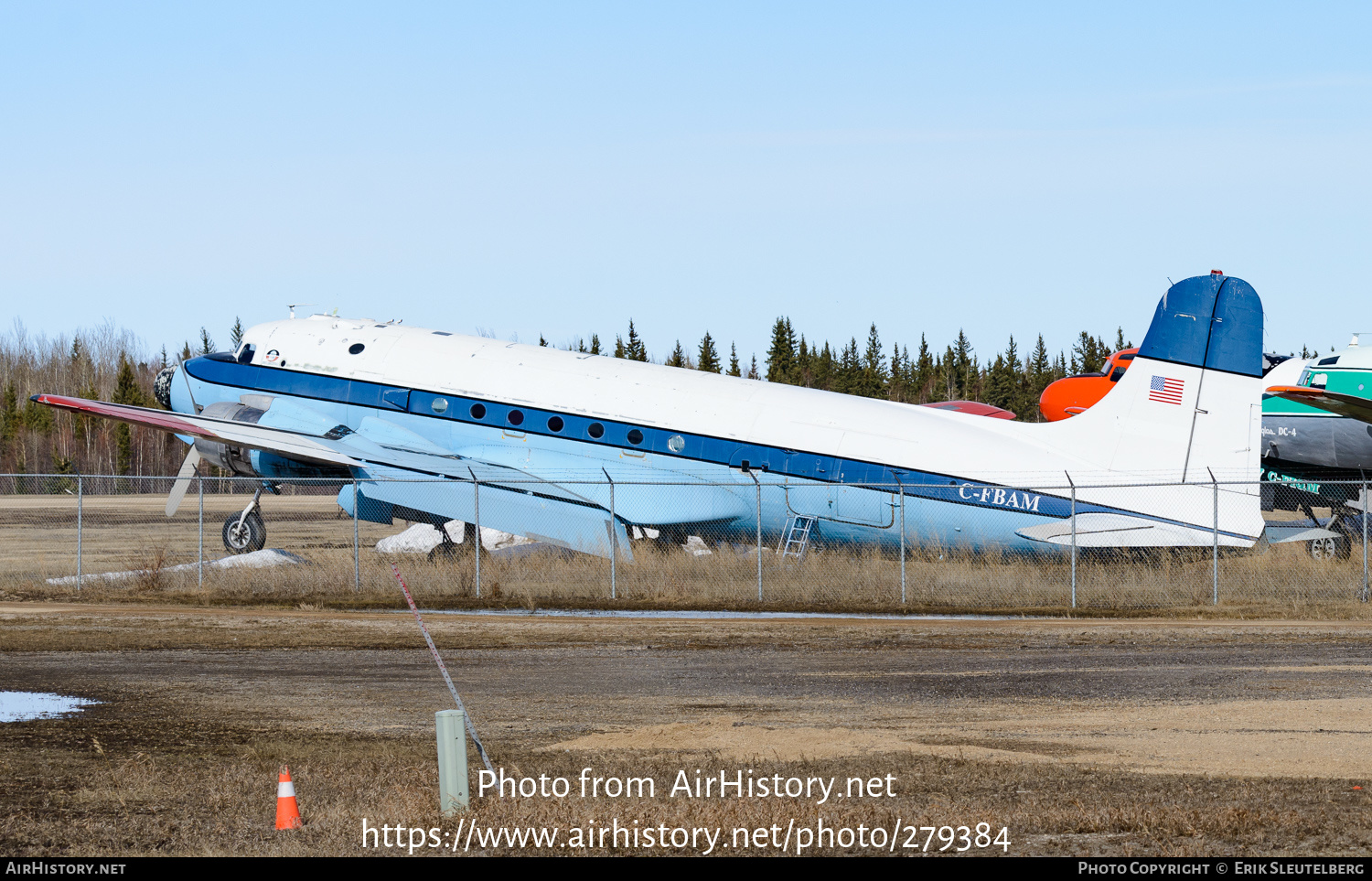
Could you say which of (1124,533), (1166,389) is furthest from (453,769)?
(1166,389)

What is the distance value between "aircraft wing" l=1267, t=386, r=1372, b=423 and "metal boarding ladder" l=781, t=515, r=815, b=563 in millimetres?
9077

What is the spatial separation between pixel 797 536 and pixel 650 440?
3375 millimetres

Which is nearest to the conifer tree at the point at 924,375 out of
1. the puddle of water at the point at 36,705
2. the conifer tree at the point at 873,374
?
the conifer tree at the point at 873,374

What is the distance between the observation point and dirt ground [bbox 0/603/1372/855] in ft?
29.2

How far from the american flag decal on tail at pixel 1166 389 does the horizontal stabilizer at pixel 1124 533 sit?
7.72 ft

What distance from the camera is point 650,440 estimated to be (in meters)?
25.6

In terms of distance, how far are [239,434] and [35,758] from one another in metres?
16.3

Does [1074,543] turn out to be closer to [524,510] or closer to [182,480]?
[524,510]

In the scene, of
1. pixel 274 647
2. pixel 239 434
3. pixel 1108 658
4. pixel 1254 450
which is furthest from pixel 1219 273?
pixel 239 434

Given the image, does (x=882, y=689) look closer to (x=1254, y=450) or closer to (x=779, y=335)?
(x=1254, y=450)

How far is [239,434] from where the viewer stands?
26.7 metres

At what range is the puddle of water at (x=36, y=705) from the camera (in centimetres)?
1302

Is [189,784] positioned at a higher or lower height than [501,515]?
lower

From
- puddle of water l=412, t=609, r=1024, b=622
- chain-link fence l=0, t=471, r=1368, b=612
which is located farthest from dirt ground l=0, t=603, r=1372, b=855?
chain-link fence l=0, t=471, r=1368, b=612
